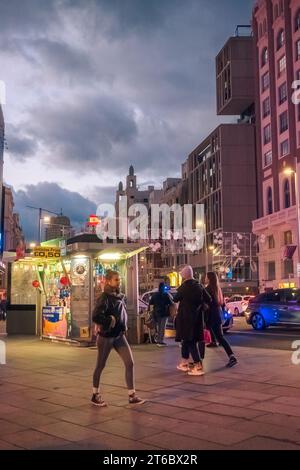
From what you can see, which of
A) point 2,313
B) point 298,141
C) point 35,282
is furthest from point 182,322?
point 298,141

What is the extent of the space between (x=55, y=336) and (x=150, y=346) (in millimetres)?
3136

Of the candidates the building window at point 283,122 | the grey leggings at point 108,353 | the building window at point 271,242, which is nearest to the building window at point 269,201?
the building window at point 271,242

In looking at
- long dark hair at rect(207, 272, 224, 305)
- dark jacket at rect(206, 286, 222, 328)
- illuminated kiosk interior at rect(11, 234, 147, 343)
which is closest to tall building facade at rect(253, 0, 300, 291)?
illuminated kiosk interior at rect(11, 234, 147, 343)

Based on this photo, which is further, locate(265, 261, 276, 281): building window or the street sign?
locate(265, 261, 276, 281): building window

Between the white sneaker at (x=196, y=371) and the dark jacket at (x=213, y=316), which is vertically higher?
the dark jacket at (x=213, y=316)

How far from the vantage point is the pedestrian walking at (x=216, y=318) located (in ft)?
33.7

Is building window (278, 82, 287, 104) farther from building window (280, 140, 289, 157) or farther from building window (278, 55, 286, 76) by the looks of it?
building window (280, 140, 289, 157)

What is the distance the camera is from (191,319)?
9.23 metres

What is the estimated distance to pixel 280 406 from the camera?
6980mm

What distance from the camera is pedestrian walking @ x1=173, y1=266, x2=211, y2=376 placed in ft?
30.3

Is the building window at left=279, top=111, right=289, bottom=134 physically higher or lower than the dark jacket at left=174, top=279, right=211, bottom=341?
higher

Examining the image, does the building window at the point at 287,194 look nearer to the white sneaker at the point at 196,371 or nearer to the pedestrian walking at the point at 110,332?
the white sneaker at the point at 196,371

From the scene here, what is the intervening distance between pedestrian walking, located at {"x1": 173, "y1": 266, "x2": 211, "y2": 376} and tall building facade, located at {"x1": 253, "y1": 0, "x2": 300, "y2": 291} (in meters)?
36.2
